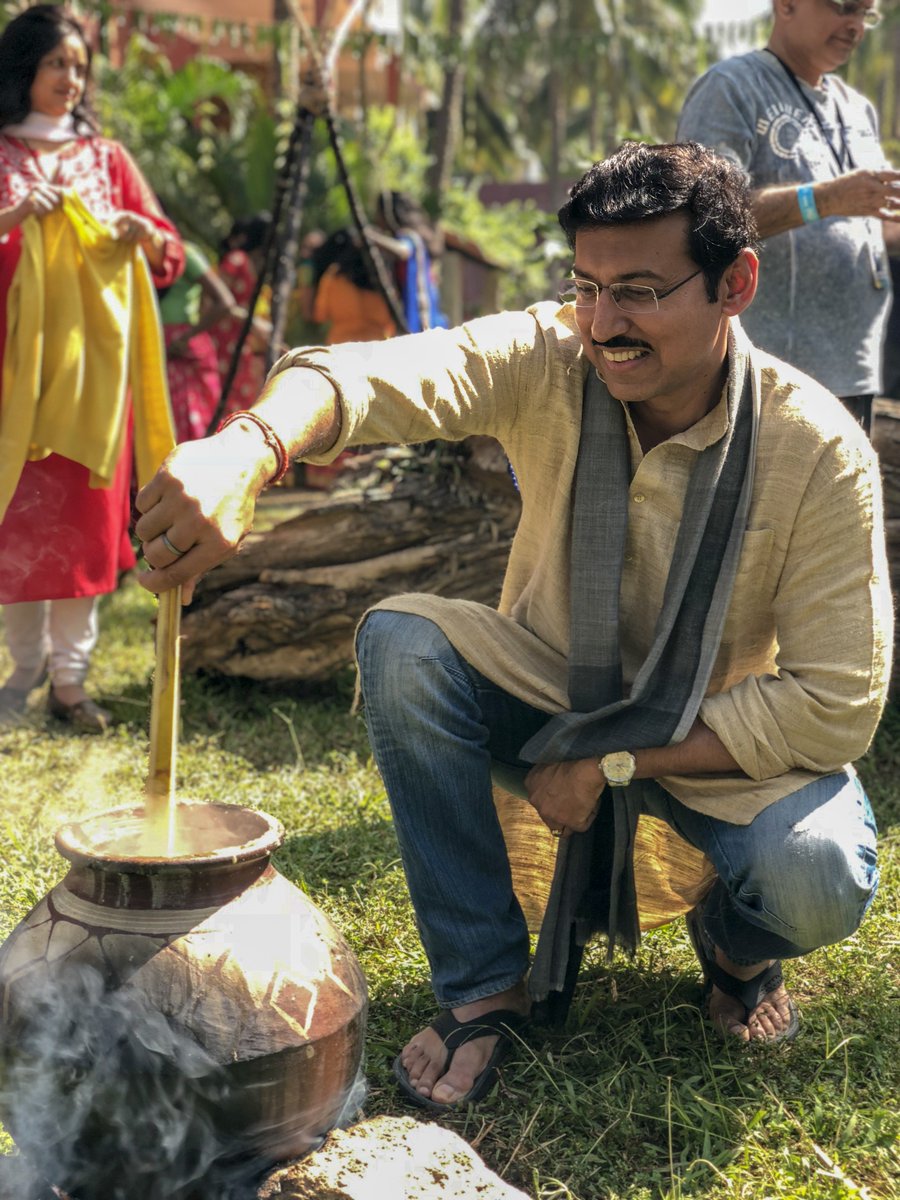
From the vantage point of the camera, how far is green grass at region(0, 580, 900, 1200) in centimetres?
238

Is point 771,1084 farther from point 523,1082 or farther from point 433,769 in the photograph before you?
point 433,769

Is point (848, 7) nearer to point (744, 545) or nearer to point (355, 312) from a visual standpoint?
point (744, 545)

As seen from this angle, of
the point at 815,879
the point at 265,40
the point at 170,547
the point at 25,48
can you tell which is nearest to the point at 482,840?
the point at 815,879

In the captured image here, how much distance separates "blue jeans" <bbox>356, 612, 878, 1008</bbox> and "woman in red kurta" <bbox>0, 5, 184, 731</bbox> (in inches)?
91.9

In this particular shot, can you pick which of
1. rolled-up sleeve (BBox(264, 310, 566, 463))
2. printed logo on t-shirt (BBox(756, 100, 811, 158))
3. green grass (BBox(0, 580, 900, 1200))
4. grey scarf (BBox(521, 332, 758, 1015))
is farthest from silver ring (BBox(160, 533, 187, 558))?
printed logo on t-shirt (BBox(756, 100, 811, 158))

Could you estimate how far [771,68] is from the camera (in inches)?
153

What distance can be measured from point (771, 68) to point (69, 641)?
295 centimetres

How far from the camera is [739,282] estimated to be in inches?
99.3

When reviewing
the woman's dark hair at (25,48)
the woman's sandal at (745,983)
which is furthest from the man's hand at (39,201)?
the woman's sandal at (745,983)

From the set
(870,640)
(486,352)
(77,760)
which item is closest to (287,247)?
(77,760)

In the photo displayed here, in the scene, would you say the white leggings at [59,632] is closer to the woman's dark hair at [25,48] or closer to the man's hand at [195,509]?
the woman's dark hair at [25,48]

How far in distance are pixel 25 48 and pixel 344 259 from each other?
529 centimetres

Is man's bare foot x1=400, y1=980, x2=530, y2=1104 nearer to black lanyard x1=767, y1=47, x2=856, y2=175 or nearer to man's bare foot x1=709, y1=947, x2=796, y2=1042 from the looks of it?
man's bare foot x1=709, y1=947, x2=796, y2=1042

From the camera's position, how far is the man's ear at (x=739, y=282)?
8.17 ft
